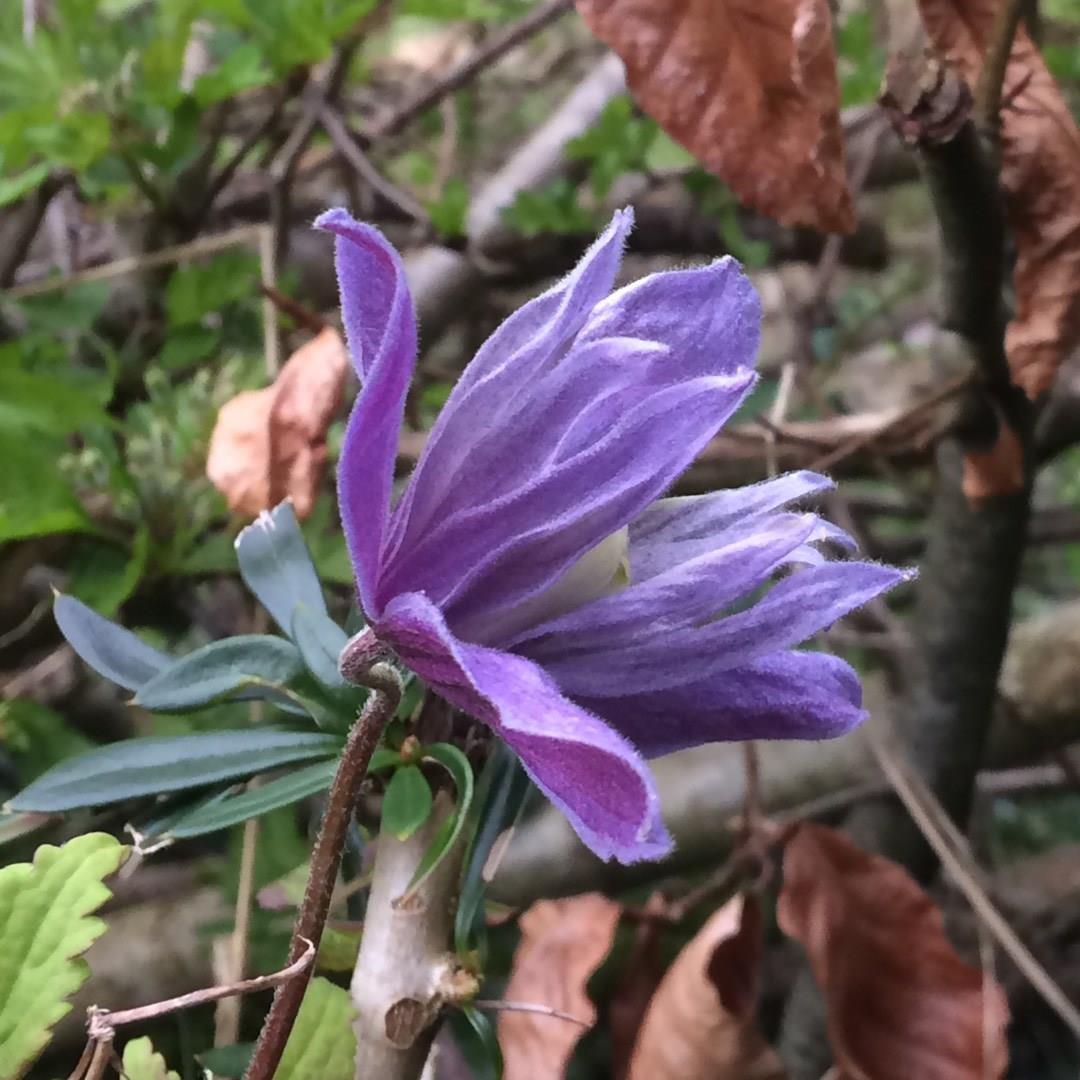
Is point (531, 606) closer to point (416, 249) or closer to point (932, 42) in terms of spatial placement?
point (932, 42)

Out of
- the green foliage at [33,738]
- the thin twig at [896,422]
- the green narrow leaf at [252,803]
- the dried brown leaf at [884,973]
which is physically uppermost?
the green narrow leaf at [252,803]

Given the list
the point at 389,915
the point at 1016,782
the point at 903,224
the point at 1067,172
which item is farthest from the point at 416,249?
the point at 903,224

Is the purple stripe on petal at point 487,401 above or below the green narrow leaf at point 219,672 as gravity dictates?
above

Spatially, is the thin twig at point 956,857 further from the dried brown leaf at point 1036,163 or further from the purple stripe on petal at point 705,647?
the purple stripe on petal at point 705,647

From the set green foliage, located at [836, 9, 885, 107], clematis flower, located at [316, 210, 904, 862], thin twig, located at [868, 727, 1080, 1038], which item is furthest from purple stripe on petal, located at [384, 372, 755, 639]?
green foliage, located at [836, 9, 885, 107]

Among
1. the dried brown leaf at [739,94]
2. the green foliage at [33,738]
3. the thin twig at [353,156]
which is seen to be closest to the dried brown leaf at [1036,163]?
the dried brown leaf at [739,94]

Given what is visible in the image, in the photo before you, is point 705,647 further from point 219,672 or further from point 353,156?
point 353,156
